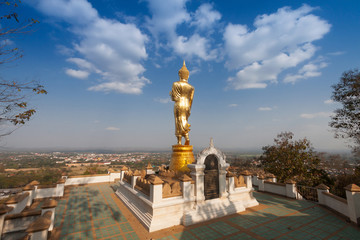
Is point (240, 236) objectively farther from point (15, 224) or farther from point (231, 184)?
point (15, 224)

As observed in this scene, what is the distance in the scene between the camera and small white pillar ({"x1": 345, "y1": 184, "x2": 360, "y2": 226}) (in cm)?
736

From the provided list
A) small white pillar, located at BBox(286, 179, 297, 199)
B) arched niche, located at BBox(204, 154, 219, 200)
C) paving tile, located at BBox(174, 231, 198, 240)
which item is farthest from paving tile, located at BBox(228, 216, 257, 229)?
small white pillar, located at BBox(286, 179, 297, 199)

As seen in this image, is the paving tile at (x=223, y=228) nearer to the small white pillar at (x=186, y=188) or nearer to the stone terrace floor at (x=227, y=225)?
the stone terrace floor at (x=227, y=225)

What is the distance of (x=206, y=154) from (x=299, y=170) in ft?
35.0

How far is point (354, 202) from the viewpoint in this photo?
7.49 metres

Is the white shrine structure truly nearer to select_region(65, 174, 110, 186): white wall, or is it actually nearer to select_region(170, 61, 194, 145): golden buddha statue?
select_region(170, 61, 194, 145): golden buddha statue

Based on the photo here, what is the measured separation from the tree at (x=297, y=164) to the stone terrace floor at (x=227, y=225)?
4.61 metres

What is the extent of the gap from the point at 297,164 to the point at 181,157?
35.0ft

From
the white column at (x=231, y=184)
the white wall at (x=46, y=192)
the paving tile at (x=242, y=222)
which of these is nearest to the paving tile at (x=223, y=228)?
the paving tile at (x=242, y=222)

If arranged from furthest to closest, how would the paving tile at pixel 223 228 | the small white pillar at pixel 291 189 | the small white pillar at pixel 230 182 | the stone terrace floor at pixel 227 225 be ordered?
1. the small white pillar at pixel 291 189
2. the small white pillar at pixel 230 182
3. the paving tile at pixel 223 228
4. the stone terrace floor at pixel 227 225

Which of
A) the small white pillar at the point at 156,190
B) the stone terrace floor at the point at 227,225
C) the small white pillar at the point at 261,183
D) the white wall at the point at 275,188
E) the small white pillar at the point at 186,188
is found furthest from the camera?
the small white pillar at the point at 261,183

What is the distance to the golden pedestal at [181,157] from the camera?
11.7m

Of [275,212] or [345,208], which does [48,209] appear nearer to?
[275,212]

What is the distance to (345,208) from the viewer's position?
8062mm
